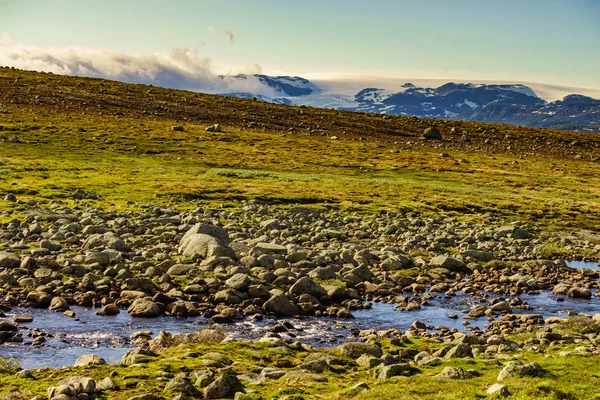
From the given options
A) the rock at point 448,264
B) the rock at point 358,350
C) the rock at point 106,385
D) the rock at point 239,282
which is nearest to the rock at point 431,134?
the rock at point 448,264

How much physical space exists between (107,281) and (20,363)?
7.93 m

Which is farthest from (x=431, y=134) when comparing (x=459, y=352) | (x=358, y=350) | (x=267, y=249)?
(x=358, y=350)

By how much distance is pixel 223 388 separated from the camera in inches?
513

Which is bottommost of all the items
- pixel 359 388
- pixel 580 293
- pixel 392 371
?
pixel 580 293

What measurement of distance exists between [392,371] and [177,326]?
835 centimetres

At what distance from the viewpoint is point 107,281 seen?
23.3 m

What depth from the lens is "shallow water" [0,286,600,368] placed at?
16781mm

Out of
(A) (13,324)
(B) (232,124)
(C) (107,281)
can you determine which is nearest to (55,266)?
(C) (107,281)

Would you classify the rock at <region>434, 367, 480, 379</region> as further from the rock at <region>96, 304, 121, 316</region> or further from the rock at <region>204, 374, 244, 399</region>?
the rock at <region>96, 304, 121, 316</region>

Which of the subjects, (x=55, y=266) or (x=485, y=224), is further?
(x=485, y=224)

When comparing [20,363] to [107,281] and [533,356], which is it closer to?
[107,281]

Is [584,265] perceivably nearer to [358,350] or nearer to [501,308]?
[501,308]

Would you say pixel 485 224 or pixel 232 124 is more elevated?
pixel 232 124

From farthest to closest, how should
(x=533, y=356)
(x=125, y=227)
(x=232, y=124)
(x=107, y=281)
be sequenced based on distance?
(x=232, y=124) < (x=125, y=227) < (x=107, y=281) < (x=533, y=356)
